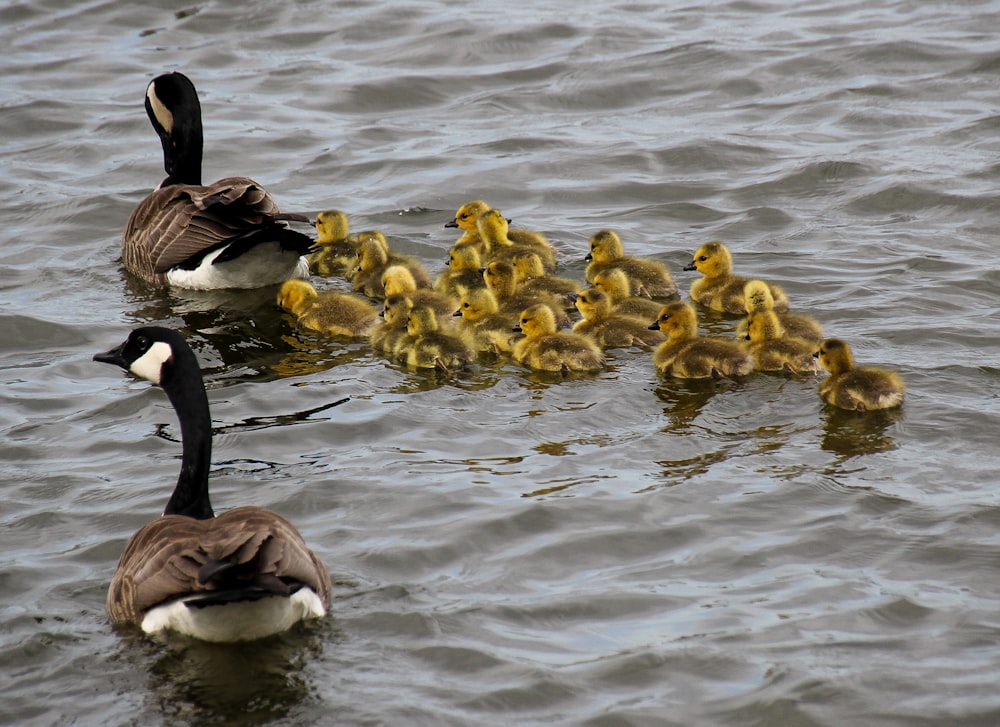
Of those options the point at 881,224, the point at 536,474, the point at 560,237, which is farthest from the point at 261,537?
the point at 881,224

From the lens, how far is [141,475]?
23.9 feet

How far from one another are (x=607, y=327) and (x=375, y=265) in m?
2.07

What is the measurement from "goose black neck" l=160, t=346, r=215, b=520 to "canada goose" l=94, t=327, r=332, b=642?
0.23 metres

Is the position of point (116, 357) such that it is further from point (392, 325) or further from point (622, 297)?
Result: point (622, 297)

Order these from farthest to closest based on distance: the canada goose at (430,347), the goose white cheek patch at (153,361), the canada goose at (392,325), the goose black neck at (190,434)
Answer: the canada goose at (392,325)
the canada goose at (430,347)
the goose white cheek patch at (153,361)
the goose black neck at (190,434)

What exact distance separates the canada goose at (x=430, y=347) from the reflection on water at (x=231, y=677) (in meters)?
2.99

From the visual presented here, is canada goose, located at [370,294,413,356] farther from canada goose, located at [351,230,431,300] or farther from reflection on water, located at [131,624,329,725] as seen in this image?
reflection on water, located at [131,624,329,725]

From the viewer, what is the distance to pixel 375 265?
396 inches

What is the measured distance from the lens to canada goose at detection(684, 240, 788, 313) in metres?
9.27

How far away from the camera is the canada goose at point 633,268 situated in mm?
9672

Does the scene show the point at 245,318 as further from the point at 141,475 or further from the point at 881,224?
the point at 881,224

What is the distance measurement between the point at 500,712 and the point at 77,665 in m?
1.70

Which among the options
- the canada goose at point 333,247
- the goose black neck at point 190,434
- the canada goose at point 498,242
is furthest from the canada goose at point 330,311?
the goose black neck at point 190,434

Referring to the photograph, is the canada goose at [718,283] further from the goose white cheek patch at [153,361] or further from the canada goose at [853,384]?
the goose white cheek patch at [153,361]
